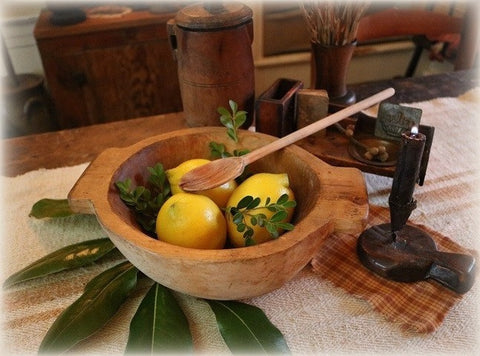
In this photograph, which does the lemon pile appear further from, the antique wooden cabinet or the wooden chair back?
the antique wooden cabinet

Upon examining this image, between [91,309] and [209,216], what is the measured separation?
17 cm

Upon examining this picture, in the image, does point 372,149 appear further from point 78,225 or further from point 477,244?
point 78,225

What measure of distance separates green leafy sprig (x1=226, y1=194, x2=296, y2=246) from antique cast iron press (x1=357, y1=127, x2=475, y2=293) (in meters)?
0.13

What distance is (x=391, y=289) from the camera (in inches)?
19.3

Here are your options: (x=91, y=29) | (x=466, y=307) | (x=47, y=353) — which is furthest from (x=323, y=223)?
(x=91, y=29)

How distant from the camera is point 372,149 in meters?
0.63

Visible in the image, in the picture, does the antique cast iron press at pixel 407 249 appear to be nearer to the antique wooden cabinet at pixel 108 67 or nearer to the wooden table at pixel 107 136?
the wooden table at pixel 107 136

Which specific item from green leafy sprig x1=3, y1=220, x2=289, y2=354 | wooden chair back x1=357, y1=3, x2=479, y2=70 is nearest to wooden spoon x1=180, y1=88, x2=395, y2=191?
green leafy sprig x1=3, y1=220, x2=289, y2=354

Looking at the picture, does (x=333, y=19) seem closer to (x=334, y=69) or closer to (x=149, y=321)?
(x=334, y=69)

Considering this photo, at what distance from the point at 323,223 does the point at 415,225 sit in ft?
0.75

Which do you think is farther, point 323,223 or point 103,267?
point 103,267

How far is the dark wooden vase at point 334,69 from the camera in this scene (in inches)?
31.4

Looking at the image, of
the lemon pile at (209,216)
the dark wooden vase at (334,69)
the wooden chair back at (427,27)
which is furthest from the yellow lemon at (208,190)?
the wooden chair back at (427,27)

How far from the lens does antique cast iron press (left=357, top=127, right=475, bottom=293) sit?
1.53ft
